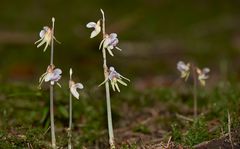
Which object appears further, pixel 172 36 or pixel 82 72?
pixel 172 36

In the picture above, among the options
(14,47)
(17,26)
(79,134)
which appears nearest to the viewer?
(79,134)

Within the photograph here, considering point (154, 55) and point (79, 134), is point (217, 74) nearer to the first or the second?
point (154, 55)

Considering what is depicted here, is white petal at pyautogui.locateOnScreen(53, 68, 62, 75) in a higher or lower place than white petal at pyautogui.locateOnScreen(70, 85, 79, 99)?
higher

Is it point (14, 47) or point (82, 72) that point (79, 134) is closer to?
point (82, 72)

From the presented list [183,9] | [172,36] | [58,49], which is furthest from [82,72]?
[183,9]

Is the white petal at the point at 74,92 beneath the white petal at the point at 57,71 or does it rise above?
beneath

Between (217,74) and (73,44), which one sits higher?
(73,44)

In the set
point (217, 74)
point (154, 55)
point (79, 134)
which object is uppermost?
point (154, 55)

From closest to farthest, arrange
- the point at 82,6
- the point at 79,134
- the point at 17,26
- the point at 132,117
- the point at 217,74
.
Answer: the point at 79,134, the point at 132,117, the point at 217,74, the point at 17,26, the point at 82,6

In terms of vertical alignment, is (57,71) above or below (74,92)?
above
